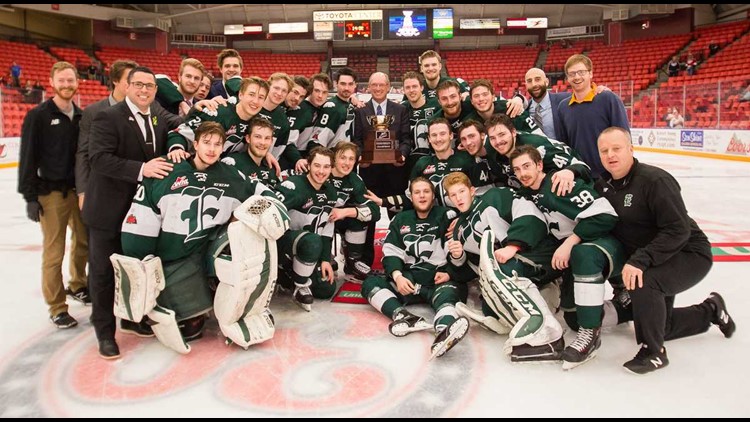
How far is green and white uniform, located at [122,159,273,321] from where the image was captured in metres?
2.36

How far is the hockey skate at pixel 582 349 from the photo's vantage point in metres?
2.13

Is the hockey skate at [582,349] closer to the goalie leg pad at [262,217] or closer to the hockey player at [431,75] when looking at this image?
the goalie leg pad at [262,217]

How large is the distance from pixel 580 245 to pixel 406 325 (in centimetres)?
93

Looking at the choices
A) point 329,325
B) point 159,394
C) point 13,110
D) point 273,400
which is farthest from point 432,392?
point 13,110

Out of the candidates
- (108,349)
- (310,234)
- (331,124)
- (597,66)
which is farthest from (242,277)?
(597,66)

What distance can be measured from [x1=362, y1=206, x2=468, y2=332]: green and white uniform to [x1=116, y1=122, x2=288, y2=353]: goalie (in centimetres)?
72

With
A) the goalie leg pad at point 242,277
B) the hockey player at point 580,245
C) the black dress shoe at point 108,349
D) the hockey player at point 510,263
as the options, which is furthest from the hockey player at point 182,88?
the hockey player at point 580,245

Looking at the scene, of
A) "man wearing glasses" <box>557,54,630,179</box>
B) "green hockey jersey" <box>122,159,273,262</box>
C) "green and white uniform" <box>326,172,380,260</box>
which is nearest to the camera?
"green hockey jersey" <box>122,159,273,262</box>

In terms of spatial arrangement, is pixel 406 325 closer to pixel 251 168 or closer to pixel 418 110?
pixel 251 168

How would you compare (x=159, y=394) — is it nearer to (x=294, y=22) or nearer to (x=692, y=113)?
(x=692, y=113)

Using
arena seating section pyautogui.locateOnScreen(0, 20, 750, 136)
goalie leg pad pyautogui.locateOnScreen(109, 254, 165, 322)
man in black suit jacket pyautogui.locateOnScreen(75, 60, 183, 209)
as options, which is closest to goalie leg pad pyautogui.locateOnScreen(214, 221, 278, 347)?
goalie leg pad pyautogui.locateOnScreen(109, 254, 165, 322)

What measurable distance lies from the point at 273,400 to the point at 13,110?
34.0 feet

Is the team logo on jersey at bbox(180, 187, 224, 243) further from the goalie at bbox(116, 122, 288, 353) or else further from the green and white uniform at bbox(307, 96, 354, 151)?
the green and white uniform at bbox(307, 96, 354, 151)

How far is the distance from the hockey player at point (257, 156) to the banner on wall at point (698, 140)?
10656mm
